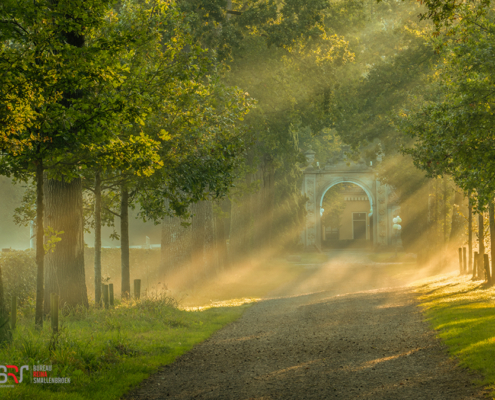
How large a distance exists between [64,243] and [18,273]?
550cm

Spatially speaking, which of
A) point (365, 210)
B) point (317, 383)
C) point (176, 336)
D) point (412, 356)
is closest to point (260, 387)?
point (317, 383)

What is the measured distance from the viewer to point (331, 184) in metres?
47.2

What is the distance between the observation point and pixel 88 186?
46.9 ft

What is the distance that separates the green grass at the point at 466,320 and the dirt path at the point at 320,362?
236 mm

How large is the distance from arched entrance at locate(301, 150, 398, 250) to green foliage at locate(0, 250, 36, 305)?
107 feet

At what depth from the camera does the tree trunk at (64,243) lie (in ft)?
37.0

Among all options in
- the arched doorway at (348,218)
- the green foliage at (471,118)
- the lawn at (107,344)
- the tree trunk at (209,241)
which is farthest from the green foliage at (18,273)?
the arched doorway at (348,218)

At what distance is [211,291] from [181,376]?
38.1ft

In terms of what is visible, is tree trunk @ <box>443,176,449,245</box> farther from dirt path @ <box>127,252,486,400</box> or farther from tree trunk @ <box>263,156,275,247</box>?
dirt path @ <box>127,252,486,400</box>

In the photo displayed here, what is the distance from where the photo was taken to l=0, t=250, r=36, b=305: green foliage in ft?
49.5

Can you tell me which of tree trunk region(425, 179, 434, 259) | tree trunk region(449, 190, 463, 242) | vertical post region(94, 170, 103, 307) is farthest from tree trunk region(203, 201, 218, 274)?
tree trunk region(425, 179, 434, 259)

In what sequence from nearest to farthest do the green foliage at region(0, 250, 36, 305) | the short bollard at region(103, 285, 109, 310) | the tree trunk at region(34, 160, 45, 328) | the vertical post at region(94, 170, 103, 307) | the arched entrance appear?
the tree trunk at region(34, 160, 45, 328), the short bollard at region(103, 285, 109, 310), the vertical post at region(94, 170, 103, 307), the green foliage at region(0, 250, 36, 305), the arched entrance

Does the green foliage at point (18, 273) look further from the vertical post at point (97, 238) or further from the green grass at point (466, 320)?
the green grass at point (466, 320)

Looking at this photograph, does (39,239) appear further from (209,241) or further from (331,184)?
(331,184)
